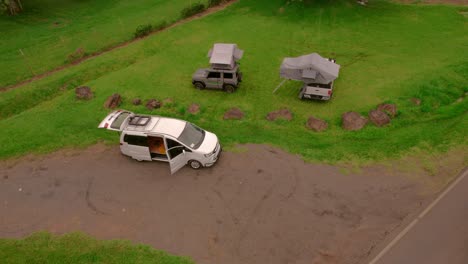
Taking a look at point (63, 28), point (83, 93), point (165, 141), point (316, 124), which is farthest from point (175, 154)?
point (63, 28)

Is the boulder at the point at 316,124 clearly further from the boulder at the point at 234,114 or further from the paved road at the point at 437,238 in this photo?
the paved road at the point at 437,238

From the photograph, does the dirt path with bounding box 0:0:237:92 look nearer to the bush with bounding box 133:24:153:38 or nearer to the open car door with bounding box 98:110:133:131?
the bush with bounding box 133:24:153:38

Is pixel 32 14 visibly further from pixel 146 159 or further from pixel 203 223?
pixel 203 223

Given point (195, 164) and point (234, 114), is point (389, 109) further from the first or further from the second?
point (195, 164)

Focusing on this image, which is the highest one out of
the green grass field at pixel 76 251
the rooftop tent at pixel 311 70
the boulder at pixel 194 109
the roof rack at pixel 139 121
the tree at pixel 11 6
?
the tree at pixel 11 6

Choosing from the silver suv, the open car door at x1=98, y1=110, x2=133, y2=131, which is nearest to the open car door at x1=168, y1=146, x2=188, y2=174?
the open car door at x1=98, y1=110, x2=133, y2=131

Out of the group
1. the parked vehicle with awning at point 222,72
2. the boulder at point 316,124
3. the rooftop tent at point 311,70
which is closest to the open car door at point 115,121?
the parked vehicle with awning at point 222,72
